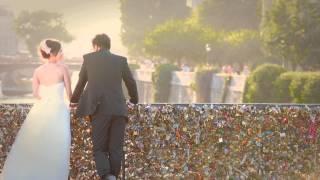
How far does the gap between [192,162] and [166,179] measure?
0.41m

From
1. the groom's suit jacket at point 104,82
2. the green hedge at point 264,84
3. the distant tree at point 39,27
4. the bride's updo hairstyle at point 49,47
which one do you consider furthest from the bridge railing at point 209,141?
the distant tree at point 39,27

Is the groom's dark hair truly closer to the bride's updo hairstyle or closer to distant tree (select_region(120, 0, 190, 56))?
the bride's updo hairstyle

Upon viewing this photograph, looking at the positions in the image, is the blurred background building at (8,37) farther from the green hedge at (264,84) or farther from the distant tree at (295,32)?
the green hedge at (264,84)

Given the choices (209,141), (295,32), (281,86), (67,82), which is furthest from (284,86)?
(67,82)

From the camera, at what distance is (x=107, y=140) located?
8.17 meters

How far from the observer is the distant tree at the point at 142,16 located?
95562mm

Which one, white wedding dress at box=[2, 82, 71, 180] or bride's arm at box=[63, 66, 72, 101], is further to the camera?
bride's arm at box=[63, 66, 72, 101]

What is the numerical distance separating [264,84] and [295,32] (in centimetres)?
963

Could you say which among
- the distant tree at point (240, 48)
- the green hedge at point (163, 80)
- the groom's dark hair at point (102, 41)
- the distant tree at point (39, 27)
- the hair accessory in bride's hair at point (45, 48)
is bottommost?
the green hedge at point (163, 80)

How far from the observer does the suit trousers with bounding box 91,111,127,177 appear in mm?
8086

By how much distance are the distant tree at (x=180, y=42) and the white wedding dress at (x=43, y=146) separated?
76160 mm

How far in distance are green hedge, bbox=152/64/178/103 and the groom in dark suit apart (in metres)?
62.3

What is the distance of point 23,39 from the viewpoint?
118125mm

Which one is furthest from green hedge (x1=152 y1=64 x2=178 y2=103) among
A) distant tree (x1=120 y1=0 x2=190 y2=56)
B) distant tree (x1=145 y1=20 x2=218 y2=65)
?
distant tree (x1=120 y1=0 x2=190 y2=56)
